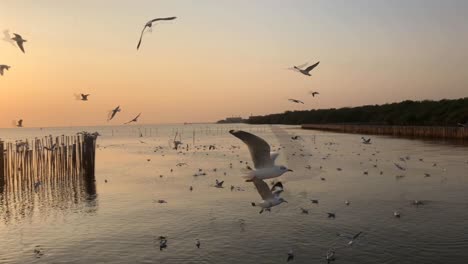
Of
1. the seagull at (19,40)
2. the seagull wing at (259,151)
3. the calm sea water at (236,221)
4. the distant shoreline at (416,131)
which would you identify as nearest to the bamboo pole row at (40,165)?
the calm sea water at (236,221)

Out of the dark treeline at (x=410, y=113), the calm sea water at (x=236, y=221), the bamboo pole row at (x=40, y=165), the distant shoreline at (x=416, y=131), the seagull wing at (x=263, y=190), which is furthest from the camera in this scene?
the dark treeline at (x=410, y=113)

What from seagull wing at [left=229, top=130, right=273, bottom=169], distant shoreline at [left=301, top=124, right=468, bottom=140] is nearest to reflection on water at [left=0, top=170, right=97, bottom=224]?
Answer: seagull wing at [left=229, top=130, right=273, bottom=169]

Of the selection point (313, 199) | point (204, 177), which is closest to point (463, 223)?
point (313, 199)

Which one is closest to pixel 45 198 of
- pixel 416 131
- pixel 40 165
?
pixel 40 165

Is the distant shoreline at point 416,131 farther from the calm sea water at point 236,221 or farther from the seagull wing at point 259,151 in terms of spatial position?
the seagull wing at point 259,151

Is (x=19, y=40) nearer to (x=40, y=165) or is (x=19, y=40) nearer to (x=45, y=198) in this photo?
(x=45, y=198)

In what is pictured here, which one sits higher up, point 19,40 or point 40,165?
point 19,40

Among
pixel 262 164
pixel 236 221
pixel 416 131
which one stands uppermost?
pixel 262 164

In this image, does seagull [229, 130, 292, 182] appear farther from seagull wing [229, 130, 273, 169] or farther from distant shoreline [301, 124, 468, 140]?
distant shoreline [301, 124, 468, 140]

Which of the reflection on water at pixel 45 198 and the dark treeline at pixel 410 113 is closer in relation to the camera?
the reflection on water at pixel 45 198

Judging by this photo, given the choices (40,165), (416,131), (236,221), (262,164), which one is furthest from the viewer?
(416,131)

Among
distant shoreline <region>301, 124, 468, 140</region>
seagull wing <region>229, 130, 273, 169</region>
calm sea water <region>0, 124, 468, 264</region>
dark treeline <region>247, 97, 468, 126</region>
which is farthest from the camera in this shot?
dark treeline <region>247, 97, 468, 126</region>

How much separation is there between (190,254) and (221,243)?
1543 millimetres

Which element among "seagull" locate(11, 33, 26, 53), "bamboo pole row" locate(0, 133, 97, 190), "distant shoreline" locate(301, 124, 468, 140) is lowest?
"bamboo pole row" locate(0, 133, 97, 190)
